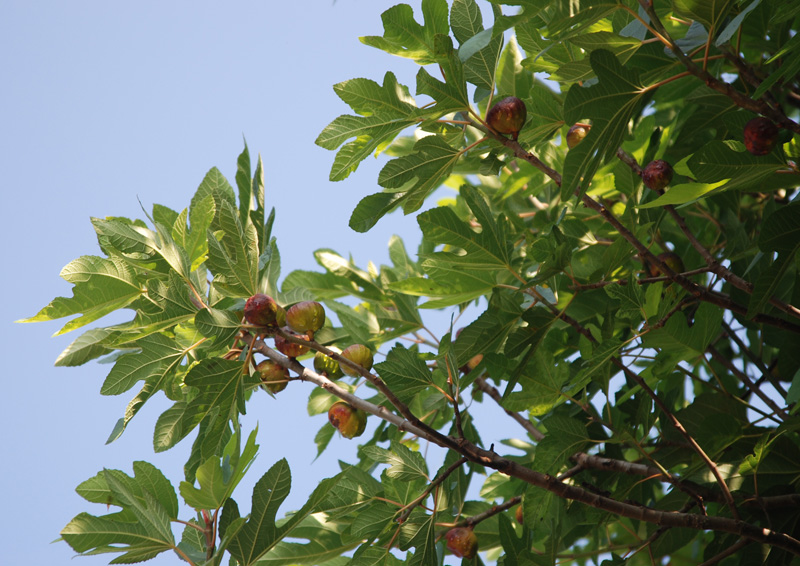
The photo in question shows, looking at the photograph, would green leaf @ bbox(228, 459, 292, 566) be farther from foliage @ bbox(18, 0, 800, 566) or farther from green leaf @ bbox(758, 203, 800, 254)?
green leaf @ bbox(758, 203, 800, 254)

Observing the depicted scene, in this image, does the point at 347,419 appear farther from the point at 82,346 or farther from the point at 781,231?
the point at 781,231

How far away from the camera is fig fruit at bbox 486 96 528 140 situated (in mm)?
1250

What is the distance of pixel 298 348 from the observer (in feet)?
4.48

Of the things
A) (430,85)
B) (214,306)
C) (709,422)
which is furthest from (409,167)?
(709,422)

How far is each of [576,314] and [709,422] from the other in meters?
0.39

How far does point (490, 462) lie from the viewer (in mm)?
1190

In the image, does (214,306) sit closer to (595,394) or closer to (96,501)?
(96,501)

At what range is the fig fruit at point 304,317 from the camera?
136 cm

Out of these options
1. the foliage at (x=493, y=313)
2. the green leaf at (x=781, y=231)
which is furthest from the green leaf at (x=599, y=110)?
the green leaf at (x=781, y=231)

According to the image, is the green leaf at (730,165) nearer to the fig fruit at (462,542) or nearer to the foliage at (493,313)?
the foliage at (493,313)

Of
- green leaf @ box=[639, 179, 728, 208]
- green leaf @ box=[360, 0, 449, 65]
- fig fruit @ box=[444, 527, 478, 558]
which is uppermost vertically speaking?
green leaf @ box=[360, 0, 449, 65]

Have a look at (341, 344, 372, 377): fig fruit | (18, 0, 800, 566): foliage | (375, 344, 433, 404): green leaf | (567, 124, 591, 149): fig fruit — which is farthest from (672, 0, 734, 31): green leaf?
(341, 344, 372, 377): fig fruit

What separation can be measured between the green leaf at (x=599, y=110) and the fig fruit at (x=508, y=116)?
0.17 meters

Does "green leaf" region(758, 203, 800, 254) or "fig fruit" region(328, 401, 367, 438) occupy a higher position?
"green leaf" region(758, 203, 800, 254)
